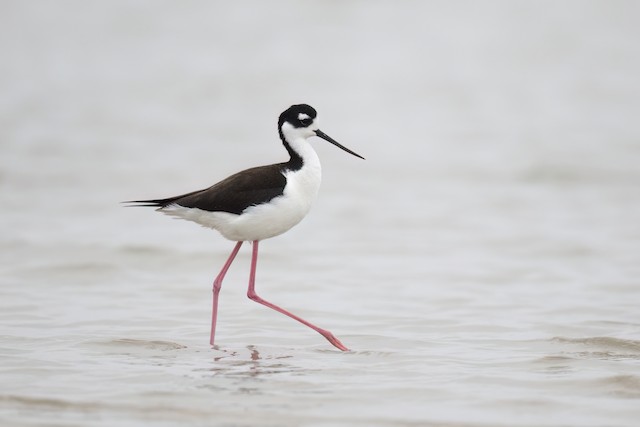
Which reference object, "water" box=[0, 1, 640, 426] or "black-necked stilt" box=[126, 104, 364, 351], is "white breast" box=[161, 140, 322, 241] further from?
"water" box=[0, 1, 640, 426]

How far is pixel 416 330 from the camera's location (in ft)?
27.9

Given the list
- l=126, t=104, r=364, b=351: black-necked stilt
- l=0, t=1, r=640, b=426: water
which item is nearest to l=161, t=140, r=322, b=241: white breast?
l=126, t=104, r=364, b=351: black-necked stilt

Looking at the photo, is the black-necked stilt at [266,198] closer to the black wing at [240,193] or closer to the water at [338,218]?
the black wing at [240,193]

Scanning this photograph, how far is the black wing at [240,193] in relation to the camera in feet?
25.1

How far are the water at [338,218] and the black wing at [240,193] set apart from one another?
976 millimetres

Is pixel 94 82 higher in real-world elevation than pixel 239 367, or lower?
higher

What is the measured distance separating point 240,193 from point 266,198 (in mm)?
186

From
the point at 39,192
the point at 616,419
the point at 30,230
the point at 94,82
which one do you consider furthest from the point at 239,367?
the point at 94,82

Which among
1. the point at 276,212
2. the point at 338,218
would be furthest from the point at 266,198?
the point at 338,218

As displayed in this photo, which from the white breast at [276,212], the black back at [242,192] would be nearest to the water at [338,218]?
the white breast at [276,212]

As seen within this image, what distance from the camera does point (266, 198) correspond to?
300 inches

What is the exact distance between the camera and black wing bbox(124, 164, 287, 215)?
7.64 m

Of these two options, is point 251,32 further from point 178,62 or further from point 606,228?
point 606,228

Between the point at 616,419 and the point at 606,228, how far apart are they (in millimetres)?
7354
